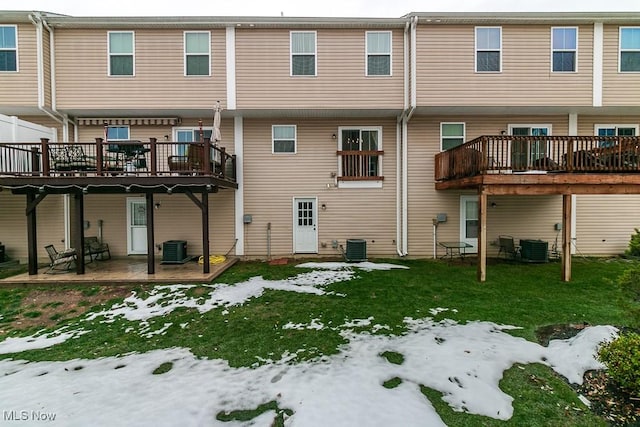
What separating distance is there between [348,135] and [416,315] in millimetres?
6899

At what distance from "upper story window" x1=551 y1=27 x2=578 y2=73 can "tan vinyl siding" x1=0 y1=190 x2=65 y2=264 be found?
55.6ft

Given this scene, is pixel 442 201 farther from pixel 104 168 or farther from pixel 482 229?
pixel 104 168

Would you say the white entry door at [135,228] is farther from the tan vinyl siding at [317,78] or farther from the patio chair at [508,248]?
the patio chair at [508,248]

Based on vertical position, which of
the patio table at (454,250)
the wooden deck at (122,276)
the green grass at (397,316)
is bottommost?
the green grass at (397,316)

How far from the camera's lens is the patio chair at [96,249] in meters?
A: 9.42

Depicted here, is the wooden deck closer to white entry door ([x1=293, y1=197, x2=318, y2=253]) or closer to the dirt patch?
the dirt patch

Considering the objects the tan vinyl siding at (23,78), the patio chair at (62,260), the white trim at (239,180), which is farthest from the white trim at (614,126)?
the tan vinyl siding at (23,78)

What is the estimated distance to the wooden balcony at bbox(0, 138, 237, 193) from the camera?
7324 millimetres

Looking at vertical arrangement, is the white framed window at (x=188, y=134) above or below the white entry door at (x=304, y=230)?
above

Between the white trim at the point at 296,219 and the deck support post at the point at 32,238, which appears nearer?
the deck support post at the point at 32,238

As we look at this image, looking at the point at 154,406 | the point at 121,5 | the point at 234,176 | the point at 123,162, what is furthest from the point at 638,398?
the point at 121,5

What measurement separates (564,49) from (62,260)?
1632cm

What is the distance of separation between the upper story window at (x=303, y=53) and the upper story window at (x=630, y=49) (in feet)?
32.6

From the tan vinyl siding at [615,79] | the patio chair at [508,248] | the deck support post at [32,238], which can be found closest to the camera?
the deck support post at [32,238]
